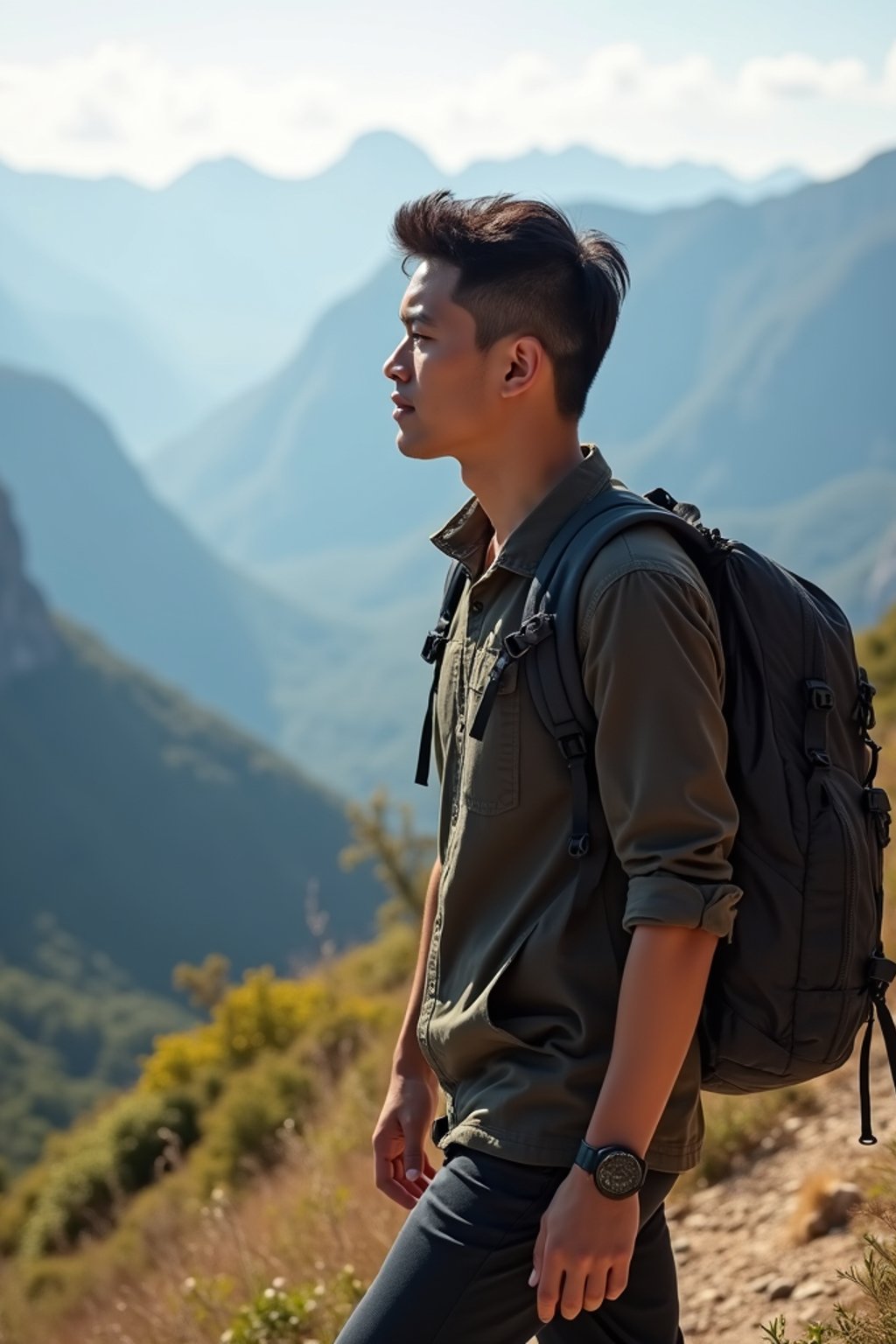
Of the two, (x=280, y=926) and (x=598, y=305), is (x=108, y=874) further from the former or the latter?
(x=598, y=305)

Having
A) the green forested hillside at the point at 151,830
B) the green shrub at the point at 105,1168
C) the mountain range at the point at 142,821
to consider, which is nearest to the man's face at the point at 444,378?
the green shrub at the point at 105,1168

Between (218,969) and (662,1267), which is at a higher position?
(218,969)

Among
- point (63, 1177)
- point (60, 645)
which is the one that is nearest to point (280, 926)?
point (60, 645)

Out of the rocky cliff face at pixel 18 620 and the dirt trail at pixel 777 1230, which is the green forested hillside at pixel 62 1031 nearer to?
the rocky cliff face at pixel 18 620

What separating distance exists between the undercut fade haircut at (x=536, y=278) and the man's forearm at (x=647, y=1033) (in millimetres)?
849

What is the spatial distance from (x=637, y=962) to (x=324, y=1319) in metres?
2.88

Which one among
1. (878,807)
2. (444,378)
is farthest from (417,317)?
(878,807)

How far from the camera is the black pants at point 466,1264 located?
1.86 metres

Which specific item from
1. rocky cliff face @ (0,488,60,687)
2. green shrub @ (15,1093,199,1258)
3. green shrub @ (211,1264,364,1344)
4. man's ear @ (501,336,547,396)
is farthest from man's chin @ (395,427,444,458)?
rocky cliff face @ (0,488,60,687)

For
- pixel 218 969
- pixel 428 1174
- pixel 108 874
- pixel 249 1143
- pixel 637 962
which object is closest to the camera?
pixel 637 962

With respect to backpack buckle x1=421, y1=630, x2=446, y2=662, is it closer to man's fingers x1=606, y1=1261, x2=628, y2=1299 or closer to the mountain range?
man's fingers x1=606, y1=1261, x2=628, y2=1299

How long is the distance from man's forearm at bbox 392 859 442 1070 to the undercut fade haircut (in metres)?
0.83

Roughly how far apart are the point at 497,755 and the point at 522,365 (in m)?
0.59

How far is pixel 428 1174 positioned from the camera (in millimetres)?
2480
